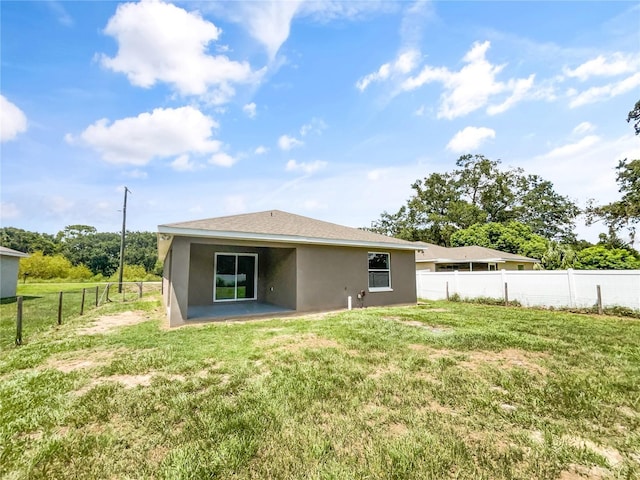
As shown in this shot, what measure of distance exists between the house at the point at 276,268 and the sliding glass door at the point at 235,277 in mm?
35

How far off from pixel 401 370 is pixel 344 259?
6380 mm

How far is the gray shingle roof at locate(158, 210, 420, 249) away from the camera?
7.73 meters

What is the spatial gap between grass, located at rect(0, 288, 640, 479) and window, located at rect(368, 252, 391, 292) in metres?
5.32

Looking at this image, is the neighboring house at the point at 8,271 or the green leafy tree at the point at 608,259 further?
the green leafy tree at the point at 608,259

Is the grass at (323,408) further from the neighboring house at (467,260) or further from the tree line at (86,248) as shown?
the tree line at (86,248)

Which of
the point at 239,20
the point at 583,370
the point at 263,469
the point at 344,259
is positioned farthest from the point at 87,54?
the point at 583,370

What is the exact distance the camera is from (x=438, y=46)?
31.5 feet

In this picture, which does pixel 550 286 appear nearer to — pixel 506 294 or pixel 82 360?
pixel 506 294

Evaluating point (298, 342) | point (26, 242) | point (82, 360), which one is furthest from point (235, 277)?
point (26, 242)

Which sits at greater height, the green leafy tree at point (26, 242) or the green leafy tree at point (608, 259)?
the green leafy tree at point (26, 242)

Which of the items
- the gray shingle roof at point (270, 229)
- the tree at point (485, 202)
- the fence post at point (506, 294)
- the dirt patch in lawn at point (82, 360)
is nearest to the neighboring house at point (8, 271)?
the gray shingle roof at point (270, 229)

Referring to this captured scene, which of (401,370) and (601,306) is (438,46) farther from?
(401,370)

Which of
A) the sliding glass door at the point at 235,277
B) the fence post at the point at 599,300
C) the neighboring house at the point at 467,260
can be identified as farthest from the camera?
the neighboring house at the point at 467,260

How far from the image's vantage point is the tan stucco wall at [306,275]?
939cm
